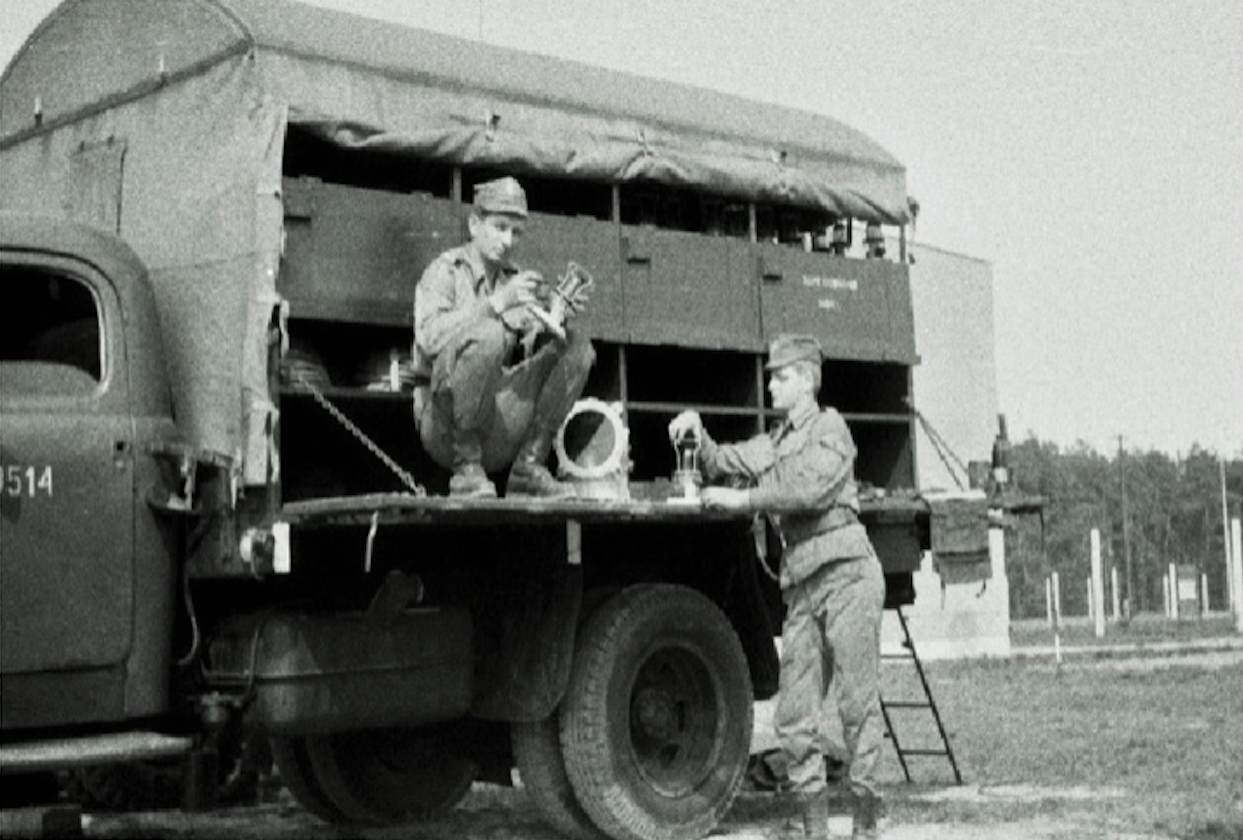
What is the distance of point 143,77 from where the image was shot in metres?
7.00

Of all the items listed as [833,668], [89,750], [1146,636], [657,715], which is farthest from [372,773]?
[1146,636]

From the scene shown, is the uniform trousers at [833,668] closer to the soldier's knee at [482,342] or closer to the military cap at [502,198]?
the soldier's knee at [482,342]

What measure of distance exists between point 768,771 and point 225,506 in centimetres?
377

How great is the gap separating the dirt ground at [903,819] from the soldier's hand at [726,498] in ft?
4.60

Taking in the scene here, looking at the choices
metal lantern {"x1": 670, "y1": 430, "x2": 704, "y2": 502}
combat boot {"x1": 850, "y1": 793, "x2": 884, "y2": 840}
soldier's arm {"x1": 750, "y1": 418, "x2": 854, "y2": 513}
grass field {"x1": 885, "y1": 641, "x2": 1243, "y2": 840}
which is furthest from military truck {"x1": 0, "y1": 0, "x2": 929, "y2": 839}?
grass field {"x1": 885, "y1": 641, "x2": 1243, "y2": 840}

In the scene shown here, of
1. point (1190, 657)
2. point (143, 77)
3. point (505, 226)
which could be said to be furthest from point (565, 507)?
point (1190, 657)

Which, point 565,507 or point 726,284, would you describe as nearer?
point 565,507

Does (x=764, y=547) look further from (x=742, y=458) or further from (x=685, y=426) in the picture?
(x=685, y=426)

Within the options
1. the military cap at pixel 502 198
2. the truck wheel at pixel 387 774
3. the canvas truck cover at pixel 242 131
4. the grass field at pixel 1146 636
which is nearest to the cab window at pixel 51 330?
the canvas truck cover at pixel 242 131

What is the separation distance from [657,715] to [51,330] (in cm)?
293

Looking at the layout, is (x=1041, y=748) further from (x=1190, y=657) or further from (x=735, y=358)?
(x=1190, y=657)

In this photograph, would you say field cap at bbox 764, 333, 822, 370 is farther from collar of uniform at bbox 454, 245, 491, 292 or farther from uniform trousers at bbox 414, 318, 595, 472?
collar of uniform at bbox 454, 245, 491, 292

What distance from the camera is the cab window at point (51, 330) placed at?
5.93 metres

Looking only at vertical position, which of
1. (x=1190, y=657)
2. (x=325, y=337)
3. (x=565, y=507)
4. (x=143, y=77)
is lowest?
(x=1190, y=657)
